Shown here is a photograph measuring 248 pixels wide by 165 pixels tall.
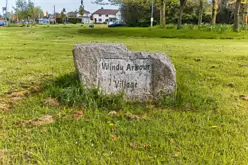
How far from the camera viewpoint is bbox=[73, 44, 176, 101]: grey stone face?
3439 millimetres

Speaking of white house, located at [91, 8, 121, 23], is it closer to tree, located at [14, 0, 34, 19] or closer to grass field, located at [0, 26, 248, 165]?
tree, located at [14, 0, 34, 19]

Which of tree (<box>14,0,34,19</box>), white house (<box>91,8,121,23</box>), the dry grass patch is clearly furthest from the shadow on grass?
white house (<box>91,8,121,23</box>)

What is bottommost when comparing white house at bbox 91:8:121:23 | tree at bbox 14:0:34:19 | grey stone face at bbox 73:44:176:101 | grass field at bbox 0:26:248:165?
grass field at bbox 0:26:248:165

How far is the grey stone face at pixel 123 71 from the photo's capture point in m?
3.44

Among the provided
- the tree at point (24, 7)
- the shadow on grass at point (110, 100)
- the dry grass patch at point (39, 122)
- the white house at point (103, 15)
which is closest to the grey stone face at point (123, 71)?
the shadow on grass at point (110, 100)

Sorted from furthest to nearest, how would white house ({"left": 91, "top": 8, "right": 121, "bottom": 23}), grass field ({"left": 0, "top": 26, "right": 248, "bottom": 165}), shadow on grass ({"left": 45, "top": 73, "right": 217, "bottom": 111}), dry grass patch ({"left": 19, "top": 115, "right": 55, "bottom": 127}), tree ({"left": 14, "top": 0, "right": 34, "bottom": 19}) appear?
1. white house ({"left": 91, "top": 8, "right": 121, "bottom": 23})
2. tree ({"left": 14, "top": 0, "right": 34, "bottom": 19})
3. shadow on grass ({"left": 45, "top": 73, "right": 217, "bottom": 111})
4. dry grass patch ({"left": 19, "top": 115, "right": 55, "bottom": 127})
5. grass field ({"left": 0, "top": 26, "right": 248, "bottom": 165})

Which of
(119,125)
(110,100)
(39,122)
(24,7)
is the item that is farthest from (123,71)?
(24,7)

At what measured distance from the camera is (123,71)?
3.52m

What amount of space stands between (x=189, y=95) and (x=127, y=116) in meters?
1.15

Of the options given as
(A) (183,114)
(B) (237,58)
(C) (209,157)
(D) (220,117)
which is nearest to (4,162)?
(C) (209,157)

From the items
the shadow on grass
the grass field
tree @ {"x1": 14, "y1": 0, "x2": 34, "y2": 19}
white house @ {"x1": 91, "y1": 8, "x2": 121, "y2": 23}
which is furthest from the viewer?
white house @ {"x1": 91, "y1": 8, "x2": 121, "y2": 23}

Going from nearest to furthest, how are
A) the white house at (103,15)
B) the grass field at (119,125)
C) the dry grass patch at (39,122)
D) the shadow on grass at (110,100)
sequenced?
1. the grass field at (119,125)
2. the dry grass patch at (39,122)
3. the shadow on grass at (110,100)
4. the white house at (103,15)

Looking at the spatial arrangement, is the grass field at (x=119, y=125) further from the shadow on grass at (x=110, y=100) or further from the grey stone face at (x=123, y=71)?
the grey stone face at (x=123, y=71)

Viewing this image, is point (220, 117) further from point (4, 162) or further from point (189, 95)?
point (4, 162)
